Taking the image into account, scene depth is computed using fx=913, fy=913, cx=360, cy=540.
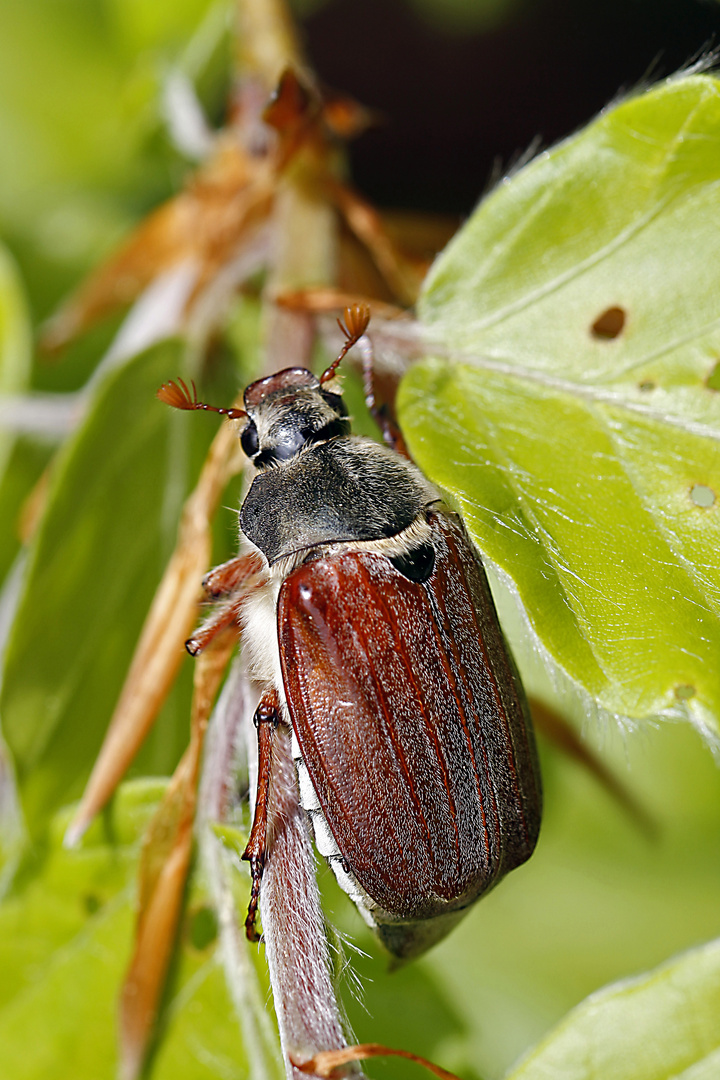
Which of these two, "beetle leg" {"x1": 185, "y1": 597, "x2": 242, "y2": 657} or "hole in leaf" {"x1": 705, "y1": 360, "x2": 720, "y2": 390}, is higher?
"beetle leg" {"x1": 185, "y1": 597, "x2": 242, "y2": 657}

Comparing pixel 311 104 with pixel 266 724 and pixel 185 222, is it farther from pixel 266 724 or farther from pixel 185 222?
pixel 266 724

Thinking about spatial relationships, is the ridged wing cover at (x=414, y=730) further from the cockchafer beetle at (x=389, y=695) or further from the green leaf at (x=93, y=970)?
the green leaf at (x=93, y=970)

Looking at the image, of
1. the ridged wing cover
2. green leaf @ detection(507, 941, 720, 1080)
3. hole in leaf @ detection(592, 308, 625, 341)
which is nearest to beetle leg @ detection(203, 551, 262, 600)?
the ridged wing cover

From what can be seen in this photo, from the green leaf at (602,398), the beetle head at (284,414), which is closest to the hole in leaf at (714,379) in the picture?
the green leaf at (602,398)

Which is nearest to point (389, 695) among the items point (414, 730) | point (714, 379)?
point (414, 730)

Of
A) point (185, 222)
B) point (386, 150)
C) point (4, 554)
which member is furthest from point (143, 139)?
point (4, 554)

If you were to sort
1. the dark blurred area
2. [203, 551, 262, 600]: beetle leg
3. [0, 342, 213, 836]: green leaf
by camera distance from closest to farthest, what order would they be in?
[203, 551, 262, 600]: beetle leg, [0, 342, 213, 836]: green leaf, the dark blurred area

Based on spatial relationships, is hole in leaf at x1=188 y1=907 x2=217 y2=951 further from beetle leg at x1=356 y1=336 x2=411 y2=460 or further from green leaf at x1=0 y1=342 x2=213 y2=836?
beetle leg at x1=356 y1=336 x2=411 y2=460

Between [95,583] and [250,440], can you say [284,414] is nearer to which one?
[250,440]
